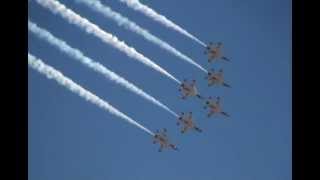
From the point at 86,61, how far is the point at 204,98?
0.66 metres

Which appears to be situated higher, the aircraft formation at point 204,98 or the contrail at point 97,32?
the contrail at point 97,32

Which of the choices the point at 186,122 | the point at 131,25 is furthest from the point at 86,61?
the point at 186,122

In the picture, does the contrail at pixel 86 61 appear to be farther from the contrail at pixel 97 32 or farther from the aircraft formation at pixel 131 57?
the contrail at pixel 97 32

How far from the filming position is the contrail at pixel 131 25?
199 inches

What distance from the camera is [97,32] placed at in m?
5.05

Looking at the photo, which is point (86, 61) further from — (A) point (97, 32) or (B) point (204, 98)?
(B) point (204, 98)

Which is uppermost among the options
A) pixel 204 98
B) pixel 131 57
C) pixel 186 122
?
pixel 131 57

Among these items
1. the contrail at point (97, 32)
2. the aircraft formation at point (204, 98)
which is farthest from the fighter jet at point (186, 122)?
the contrail at point (97, 32)

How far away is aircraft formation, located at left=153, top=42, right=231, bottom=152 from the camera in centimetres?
504

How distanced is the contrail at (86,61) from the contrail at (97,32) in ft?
0.40

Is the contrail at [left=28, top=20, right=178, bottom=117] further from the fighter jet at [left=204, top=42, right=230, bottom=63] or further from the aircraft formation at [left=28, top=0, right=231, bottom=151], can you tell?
the fighter jet at [left=204, top=42, right=230, bottom=63]
